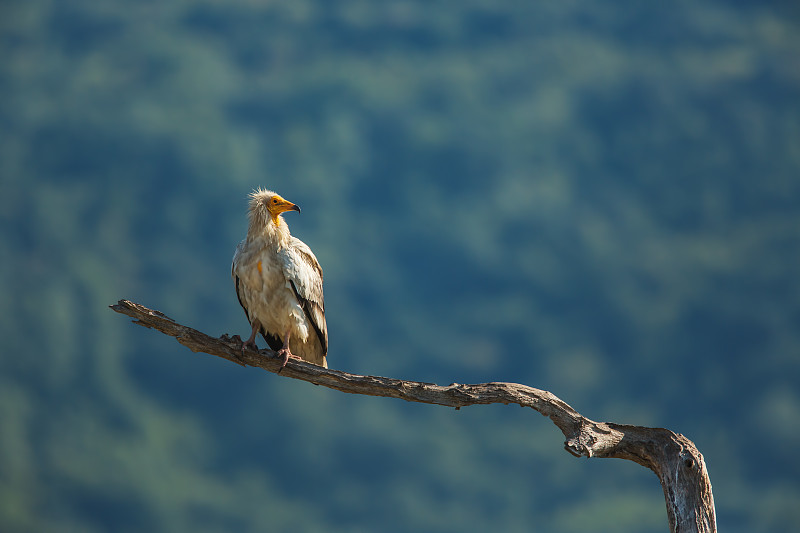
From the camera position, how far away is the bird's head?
27.3 feet

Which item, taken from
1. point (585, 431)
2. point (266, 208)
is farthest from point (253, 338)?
point (585, 431)

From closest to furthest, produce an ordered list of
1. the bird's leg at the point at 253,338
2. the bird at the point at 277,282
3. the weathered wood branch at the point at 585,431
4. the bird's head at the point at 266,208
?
1. the weathered wood branch at the point at 585,431
2. the bird's leg at the point at 253,338
3. the bird at the point at 277,282
4. the bird's head at the point at 266,208

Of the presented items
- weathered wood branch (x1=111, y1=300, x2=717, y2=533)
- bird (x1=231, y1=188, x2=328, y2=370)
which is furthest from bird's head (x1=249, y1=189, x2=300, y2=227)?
weathered wood branch (x1=111, y1=300, x2=717, y2=533)

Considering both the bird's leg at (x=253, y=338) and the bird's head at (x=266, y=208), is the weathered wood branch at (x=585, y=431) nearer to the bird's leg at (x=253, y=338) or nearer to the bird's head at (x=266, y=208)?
the bird's leg at (x=253, y=338)

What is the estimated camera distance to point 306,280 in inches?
323

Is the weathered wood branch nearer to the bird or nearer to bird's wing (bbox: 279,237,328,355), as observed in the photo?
the bird

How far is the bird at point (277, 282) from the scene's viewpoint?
813 centimetres

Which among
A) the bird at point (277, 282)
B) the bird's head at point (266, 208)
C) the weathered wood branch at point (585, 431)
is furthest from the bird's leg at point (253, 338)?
the bird's head at point (266, 208)

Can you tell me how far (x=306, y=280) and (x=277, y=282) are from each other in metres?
0.31

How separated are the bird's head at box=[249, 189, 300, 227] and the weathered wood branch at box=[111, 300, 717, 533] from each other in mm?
1785

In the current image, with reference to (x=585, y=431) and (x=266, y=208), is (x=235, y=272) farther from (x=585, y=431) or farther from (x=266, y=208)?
(x=585, y=431)

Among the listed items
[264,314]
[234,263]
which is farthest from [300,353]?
[234,263]

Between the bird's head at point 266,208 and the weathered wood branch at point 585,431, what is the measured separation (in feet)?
5.86

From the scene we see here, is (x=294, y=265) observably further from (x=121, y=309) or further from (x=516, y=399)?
(x=516, y=399)
